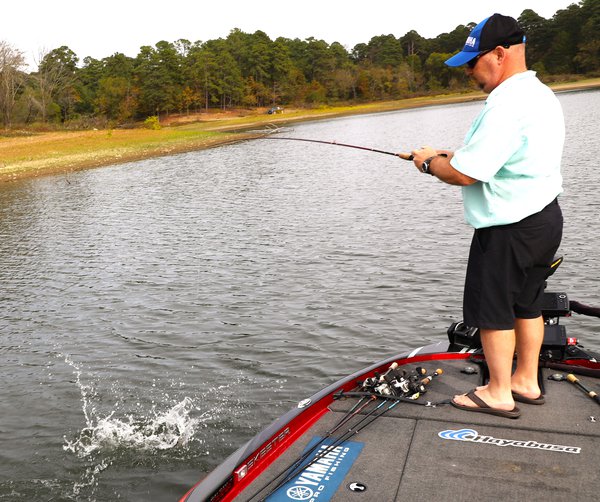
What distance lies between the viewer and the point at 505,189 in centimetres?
409

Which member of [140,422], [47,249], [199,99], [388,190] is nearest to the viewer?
[140,422]

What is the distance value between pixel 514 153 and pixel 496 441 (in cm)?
177

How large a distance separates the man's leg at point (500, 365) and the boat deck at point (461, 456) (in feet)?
0.36

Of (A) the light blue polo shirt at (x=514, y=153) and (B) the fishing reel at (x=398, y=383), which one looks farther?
(B) the fishing reel at (x=398, y=383)

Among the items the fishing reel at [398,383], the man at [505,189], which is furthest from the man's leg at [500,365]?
the fishing reel at [398,383]

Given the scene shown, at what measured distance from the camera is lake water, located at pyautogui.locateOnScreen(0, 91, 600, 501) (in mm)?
6898

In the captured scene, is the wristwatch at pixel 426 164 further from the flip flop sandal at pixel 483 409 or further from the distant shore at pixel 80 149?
the distant shore at pixel 80 149

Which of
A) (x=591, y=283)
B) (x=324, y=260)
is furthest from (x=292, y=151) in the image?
(x=591, y=283)

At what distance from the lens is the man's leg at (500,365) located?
4.29 m

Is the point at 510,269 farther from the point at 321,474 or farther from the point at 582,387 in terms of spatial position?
the point at 321,474

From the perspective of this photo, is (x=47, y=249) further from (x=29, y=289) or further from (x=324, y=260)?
(x=324, y=260)

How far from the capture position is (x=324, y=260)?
13703 millimetres

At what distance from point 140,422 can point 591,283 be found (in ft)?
25.0

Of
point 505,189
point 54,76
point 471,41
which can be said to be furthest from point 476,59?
point 54,76
